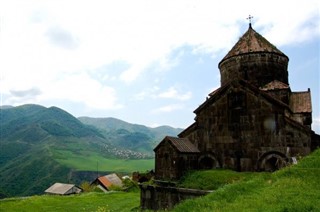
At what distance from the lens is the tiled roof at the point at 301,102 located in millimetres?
21281

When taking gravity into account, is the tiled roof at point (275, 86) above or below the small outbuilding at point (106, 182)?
above

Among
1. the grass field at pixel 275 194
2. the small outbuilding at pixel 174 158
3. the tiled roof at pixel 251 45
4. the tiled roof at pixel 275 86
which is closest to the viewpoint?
the grass field at pixel 275 194

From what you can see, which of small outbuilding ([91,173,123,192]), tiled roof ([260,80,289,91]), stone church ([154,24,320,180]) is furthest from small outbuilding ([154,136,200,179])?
small outbuilding ([91,173,123,192])

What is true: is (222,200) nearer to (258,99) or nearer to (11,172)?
(258,99)

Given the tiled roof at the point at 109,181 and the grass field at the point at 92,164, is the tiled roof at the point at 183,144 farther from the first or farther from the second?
the grass field at the point at 92,164

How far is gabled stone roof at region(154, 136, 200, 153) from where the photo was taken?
1877 centimetres

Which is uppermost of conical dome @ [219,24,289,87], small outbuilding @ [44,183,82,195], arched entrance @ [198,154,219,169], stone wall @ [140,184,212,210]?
conical dome @ [219,24,289,87]

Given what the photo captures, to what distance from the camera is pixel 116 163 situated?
174 meters

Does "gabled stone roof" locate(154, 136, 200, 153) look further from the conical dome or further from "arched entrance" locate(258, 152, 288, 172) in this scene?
the conical dome

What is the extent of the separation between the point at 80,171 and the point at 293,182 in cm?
13800

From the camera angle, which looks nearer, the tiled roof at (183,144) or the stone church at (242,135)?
the stone church at (242,135)

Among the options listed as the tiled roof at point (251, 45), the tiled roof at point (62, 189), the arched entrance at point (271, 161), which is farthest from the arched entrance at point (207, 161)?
the tiled roof at point (62, 189)

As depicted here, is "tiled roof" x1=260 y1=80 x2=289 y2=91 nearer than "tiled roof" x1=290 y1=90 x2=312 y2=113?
No

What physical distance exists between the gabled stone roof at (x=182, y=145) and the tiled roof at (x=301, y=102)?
7.65 metres
